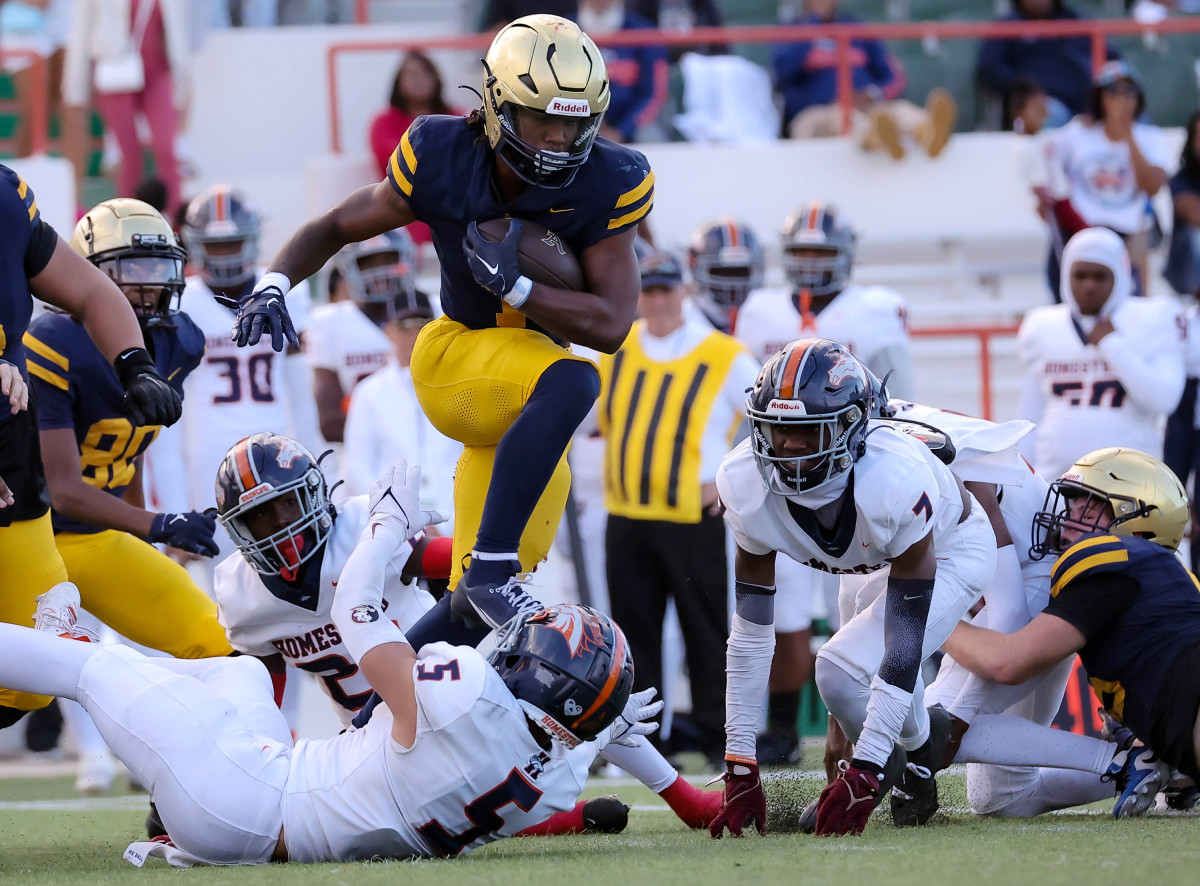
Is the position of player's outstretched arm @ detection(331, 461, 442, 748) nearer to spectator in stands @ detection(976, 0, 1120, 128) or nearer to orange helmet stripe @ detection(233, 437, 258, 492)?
orange helmet stripe @ detection(233, 437, 258, 492)

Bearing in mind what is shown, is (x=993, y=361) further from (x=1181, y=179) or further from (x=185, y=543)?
(x=185, y=543)

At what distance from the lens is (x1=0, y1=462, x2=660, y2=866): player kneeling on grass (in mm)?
3361

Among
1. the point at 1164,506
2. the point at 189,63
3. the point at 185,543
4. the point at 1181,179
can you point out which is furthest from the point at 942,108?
the point at 185,543

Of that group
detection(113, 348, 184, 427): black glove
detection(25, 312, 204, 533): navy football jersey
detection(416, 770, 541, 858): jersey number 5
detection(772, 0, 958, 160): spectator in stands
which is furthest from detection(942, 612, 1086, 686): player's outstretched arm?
detection(772, 0, 958, 160): spectator in stands

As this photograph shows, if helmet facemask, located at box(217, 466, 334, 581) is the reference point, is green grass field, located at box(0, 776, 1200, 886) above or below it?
below

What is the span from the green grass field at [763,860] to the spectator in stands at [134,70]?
18.6 feet

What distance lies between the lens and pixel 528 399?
11.9 ft

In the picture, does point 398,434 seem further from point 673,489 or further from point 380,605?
point 380,605

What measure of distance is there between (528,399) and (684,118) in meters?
7.15

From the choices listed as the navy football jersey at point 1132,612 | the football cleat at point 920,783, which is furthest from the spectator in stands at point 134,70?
the navy football jersey at point 1132,612

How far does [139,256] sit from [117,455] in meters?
0.63

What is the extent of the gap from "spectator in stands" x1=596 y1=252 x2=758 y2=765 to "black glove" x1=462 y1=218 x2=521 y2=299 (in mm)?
2806

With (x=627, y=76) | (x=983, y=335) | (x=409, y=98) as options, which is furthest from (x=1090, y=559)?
(x=627, y=76)

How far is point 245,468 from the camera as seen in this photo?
418cm
